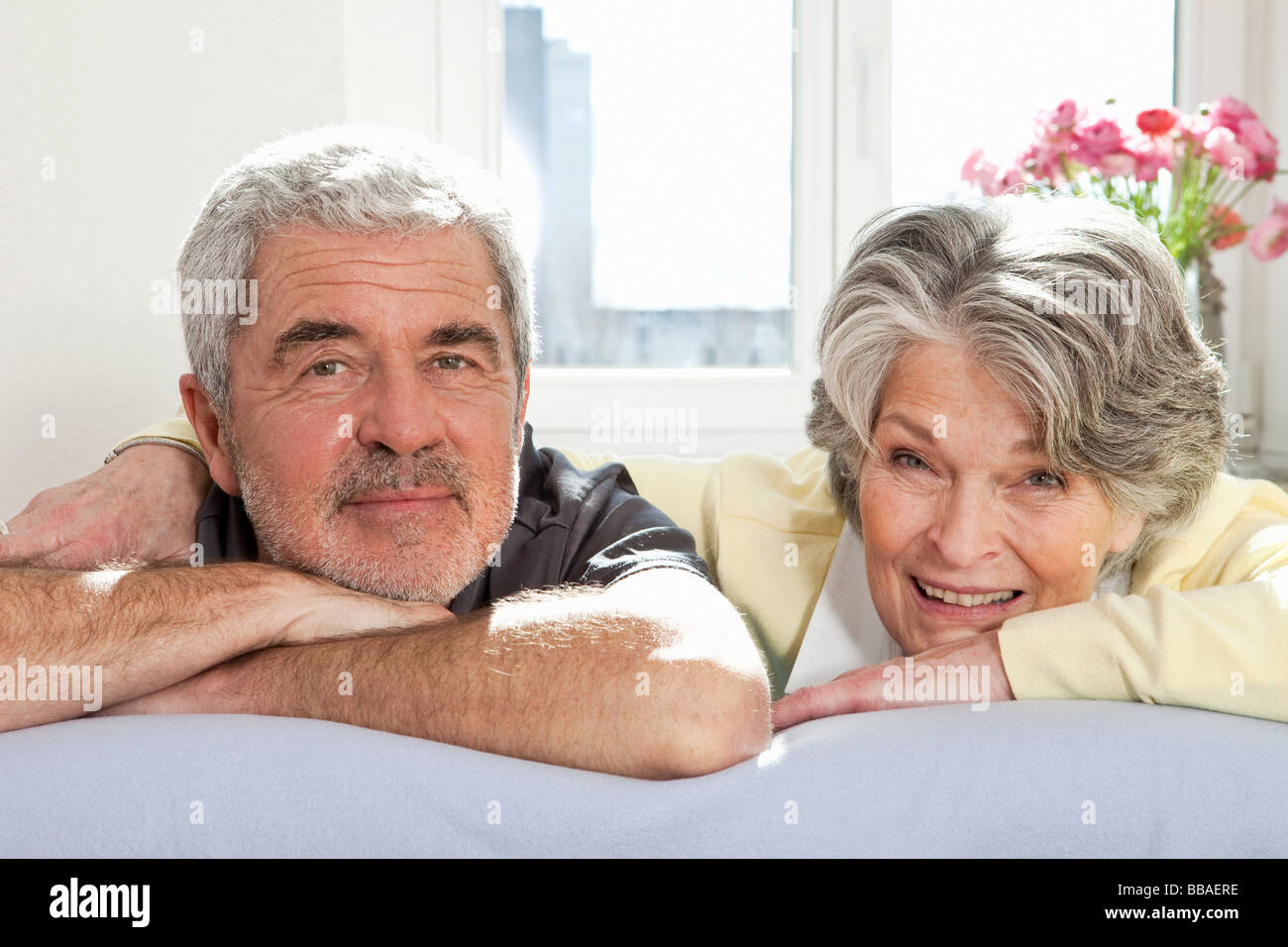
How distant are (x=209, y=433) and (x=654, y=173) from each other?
156cm

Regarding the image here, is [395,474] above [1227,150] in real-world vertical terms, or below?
below

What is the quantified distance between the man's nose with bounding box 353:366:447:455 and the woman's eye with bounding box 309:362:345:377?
0.04 meters

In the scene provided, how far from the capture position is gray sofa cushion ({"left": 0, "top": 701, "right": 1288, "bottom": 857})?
0.88 m

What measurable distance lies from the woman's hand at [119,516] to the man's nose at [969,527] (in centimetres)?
95

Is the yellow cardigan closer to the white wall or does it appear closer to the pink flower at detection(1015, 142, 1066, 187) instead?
Answer: the white wall

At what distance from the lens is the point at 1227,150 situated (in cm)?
233

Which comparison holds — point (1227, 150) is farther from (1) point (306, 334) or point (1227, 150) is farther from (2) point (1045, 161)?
(1) point (306, 334)

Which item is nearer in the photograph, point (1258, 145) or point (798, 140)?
point (1258, 145)

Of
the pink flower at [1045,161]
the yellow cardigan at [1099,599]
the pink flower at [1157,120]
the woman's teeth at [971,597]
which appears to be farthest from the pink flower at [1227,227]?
the woman's teeth at [971,597]

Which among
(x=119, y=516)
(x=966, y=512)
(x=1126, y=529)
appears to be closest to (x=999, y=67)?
(x=1126, y=529)

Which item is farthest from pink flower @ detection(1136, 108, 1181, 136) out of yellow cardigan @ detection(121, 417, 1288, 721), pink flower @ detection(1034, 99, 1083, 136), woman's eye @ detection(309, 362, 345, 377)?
woman's eye @ detection(309, 362, 345, 377)

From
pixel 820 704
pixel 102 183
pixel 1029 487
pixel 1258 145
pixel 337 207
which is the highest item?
pixel 1258 145

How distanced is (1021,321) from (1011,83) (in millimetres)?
1856
